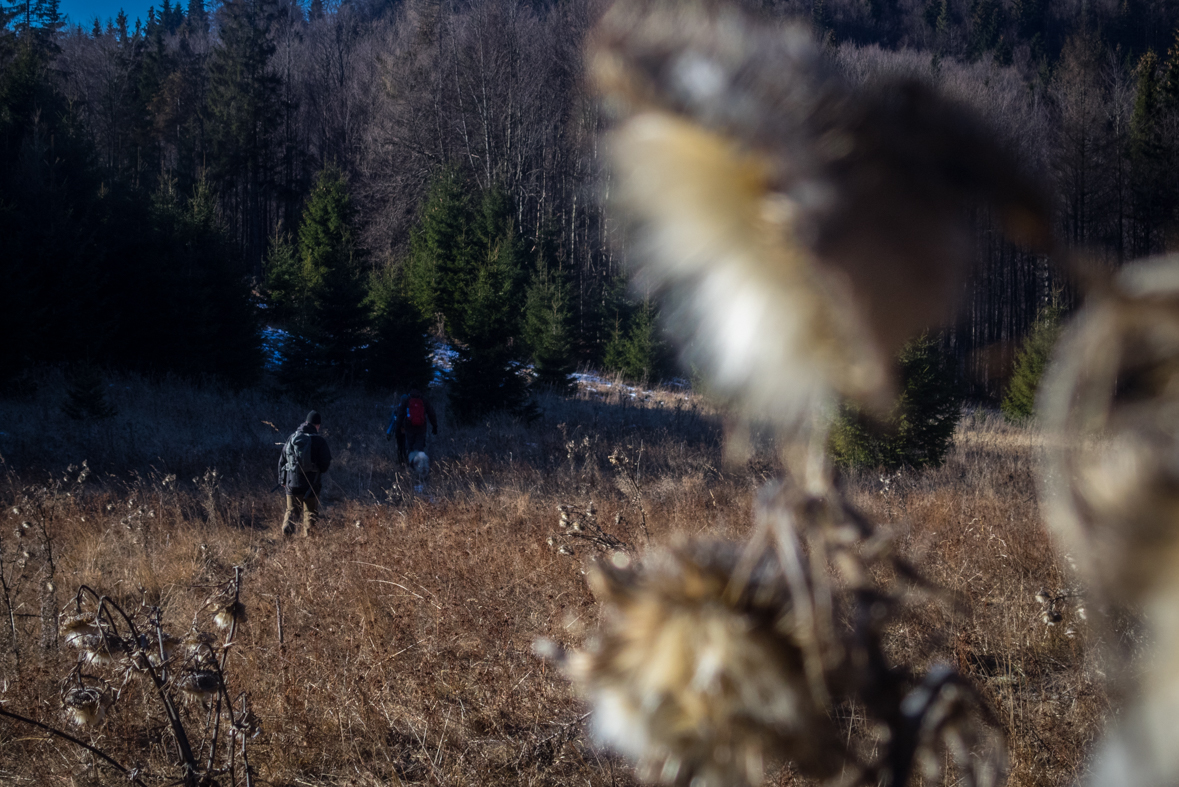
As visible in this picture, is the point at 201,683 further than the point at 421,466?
No

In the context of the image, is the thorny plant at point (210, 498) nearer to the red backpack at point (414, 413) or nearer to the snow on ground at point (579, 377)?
the red backpack at point (414, 413)

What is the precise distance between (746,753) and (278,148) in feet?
130

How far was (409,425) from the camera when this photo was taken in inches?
440

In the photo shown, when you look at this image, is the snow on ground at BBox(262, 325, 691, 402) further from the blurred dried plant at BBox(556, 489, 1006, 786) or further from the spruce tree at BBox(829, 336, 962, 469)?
the blurred dried plant at BBox(556, 489, 1006, 786)

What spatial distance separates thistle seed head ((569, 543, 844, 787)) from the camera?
1.42 feet

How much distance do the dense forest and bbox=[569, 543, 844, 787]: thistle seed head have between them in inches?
9.2

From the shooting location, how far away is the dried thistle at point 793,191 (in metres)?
0.36

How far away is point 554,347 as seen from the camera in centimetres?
1825

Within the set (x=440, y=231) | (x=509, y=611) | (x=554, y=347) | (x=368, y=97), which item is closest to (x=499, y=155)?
(x=440, y=231)

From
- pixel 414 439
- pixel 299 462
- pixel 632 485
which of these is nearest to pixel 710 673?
pixel 632 485

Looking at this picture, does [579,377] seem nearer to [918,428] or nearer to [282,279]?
[282,279]

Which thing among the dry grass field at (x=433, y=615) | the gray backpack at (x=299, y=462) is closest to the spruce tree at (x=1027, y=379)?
the dry grass field at (x=433, y=615)

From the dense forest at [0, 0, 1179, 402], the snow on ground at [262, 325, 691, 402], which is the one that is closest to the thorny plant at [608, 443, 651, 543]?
the dense forest at [0, 0, 1179, 402]

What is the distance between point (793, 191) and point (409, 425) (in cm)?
1118
